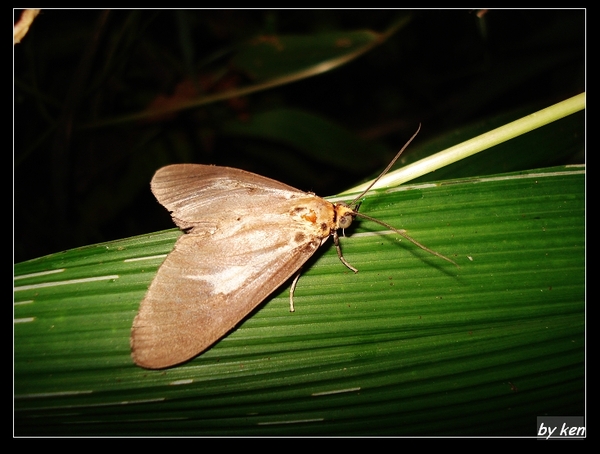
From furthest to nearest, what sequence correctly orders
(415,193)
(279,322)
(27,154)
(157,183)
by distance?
1. (27,154)
2. (157,183)
3. (415,193)
4. (279,322)

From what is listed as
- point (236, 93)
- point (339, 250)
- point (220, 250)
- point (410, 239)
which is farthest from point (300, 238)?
point (236, 93)

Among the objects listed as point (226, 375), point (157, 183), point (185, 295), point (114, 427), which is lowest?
point (114, 427)

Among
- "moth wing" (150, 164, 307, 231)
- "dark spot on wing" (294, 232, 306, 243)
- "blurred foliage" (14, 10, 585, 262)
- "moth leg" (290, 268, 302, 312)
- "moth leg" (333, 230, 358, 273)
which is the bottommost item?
"moth leg" (290, 268, 302, 312)

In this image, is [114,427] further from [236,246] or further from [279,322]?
[236,246]

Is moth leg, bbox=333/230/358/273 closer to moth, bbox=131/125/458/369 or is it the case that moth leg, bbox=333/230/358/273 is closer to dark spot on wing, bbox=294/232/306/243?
moth, bbox=131/125/458/369

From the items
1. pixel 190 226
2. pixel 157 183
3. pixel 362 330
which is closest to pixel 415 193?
pixel 362 330

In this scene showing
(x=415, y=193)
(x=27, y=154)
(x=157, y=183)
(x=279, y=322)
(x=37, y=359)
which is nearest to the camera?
(x=37, y=359)

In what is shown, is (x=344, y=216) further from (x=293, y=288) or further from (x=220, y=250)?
(x=220, y=250)

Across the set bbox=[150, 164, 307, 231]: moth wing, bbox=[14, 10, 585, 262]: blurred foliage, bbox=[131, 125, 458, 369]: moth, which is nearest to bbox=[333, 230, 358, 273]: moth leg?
bbox=[131, 125, 458, 369]: moth
